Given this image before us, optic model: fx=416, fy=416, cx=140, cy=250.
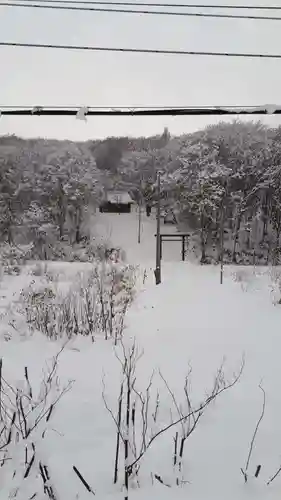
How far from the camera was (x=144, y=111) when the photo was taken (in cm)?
303

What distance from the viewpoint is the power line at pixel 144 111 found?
2971mm

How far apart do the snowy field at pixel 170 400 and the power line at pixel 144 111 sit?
2.04 metres

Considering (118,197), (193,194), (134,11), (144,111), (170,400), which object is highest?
(134,11)

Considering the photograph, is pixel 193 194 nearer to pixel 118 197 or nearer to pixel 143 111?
pixel 118 197

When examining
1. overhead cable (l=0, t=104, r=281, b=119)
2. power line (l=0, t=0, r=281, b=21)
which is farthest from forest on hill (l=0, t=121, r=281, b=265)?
overhead cable (l=0, t=104, r=281, b=119)

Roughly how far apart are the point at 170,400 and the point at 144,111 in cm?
247

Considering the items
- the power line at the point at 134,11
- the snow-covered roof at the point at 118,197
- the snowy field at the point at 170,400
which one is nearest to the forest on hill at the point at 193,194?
the snow-covered roof at the point at 118,197

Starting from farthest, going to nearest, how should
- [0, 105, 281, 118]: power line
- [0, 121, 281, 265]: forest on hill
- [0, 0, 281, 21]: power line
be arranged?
[0, 121, 281, 265]: forest on hill → [0, 0, 281, 21]: power line → [0, 105, 281, 118]: power line

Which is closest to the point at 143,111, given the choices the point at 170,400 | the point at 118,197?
the point at 170,400

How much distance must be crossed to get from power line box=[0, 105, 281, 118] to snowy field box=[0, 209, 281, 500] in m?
2.04

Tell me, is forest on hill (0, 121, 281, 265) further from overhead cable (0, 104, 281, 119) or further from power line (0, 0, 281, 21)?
overhead cable (0, 104, 281, 119)

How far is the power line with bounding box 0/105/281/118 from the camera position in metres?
2.97

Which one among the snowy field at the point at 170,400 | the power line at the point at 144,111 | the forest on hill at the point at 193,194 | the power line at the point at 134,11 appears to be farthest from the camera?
the forest on hill at the point at 193,194

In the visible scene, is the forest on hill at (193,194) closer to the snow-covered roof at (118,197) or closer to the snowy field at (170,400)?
the snow-covered roof at (118,197)
